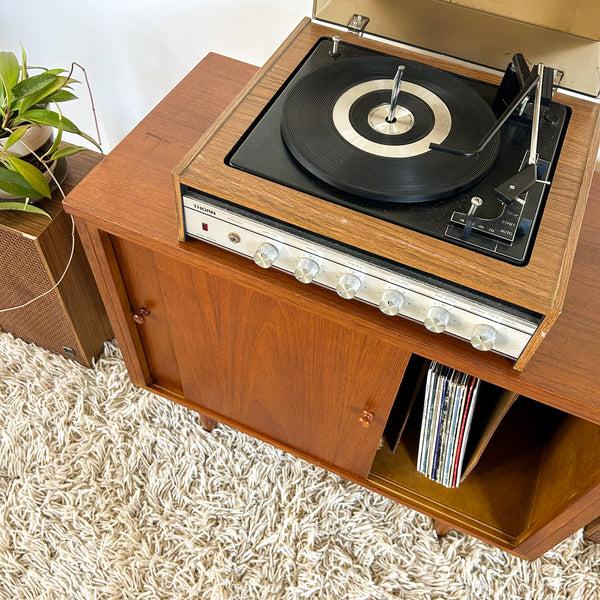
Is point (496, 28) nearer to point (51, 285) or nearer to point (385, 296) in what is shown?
point (385, 296)

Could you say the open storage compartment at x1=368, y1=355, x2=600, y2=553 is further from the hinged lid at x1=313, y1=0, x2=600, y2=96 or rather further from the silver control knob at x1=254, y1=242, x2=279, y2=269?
the hinged lid at x1=313, y1=0, x2=600, y2=96

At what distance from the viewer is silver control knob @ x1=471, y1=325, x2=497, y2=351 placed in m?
0.67

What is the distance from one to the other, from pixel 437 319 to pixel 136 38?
943 millimetres

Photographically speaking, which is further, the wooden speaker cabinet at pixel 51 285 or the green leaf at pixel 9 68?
the wooden speaker cabinet at pixel 51 285

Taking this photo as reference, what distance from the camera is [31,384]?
4.34 feet

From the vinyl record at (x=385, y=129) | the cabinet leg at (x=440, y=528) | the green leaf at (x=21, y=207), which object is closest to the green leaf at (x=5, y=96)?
the green leaf at (x=21, y=207)

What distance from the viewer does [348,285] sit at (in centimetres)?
70

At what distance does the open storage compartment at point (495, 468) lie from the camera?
983 millimetres

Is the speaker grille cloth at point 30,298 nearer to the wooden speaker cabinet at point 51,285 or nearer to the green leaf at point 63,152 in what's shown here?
the wooden speaker cabinet at point 51,285

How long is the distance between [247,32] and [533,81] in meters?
0.63

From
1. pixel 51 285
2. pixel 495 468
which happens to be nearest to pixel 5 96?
pixel 51 285

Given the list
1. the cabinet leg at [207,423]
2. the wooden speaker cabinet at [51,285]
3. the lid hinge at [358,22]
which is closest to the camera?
the lid hinge at [358,22]

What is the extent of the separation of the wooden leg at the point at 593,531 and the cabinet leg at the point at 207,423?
0.78 meters

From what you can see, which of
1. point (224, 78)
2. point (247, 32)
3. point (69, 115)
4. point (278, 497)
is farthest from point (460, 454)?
point (69, 115)
